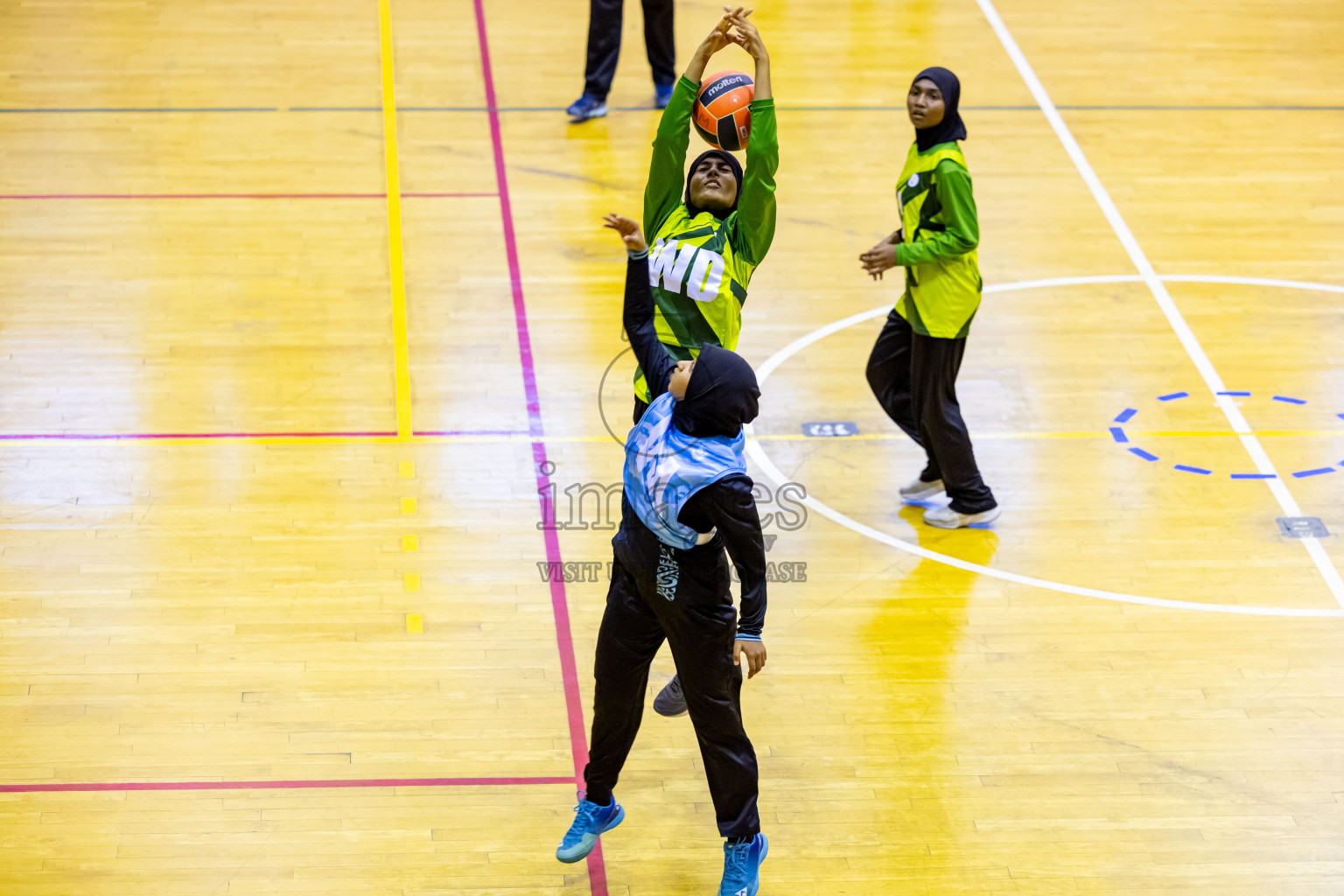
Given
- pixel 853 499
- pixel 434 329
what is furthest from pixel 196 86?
pixel 853 499

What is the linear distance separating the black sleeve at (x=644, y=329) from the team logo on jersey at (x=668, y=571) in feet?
1.56

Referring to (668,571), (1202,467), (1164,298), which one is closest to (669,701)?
(668,571)

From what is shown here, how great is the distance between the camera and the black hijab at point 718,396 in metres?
3.83

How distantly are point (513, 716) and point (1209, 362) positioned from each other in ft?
14.6

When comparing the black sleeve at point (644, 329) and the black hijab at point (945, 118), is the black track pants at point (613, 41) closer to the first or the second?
the black hijab at point (945, 118)

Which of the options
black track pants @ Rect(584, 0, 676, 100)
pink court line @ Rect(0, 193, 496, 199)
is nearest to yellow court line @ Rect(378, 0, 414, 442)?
pink court line @ Rect(0, 193, 496, 199)

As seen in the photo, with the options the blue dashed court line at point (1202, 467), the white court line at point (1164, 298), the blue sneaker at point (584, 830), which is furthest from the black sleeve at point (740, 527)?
the blue dashed court line at point (1202, 467)

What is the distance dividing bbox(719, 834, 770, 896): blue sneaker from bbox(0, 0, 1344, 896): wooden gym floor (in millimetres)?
213

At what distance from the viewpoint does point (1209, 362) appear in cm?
766

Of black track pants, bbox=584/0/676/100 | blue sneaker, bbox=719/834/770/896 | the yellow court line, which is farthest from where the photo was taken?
black track pants, bbox=584/0/676/100

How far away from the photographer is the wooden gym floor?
483 centimetres

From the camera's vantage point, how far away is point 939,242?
588 centimetres

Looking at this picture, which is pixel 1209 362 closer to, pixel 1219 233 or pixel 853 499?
pixel 1219 233

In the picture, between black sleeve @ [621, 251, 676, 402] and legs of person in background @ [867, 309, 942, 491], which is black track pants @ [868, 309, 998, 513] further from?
black sleeve @ [621, 251, 676, 402]
